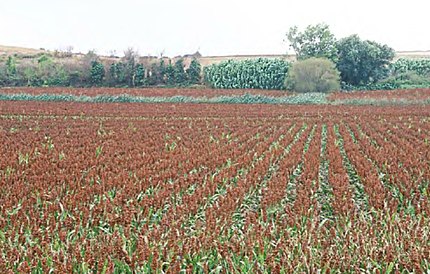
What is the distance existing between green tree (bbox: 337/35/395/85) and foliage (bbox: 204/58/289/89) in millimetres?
5716

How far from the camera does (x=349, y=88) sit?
4178cm

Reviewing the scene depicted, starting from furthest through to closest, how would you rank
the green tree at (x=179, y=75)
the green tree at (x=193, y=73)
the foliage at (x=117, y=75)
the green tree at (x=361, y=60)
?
the green tree at (x=193, y=73) → the green tree at (x=179, y=75) → the foliage at (x=117, y=75) → the green tree at (x=361, y=60)

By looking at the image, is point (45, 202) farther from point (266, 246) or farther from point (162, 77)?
point (162, 77)

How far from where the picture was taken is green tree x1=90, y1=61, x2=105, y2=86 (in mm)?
43750

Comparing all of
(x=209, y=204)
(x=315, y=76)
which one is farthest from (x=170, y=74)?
(x=209, y=204)

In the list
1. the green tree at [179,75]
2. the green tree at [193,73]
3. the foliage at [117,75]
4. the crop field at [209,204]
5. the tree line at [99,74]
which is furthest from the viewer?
the green tree at [193,73]

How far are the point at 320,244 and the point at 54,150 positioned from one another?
8.15 metres

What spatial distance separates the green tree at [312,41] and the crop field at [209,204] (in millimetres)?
34848

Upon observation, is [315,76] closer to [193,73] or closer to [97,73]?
[193,73]

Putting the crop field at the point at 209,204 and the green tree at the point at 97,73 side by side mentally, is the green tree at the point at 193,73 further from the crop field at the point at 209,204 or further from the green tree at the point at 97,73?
the crop field at the point at 209,204

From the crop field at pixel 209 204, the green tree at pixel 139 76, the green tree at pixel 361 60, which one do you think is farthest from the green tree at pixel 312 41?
the crop field at pixel 209 204

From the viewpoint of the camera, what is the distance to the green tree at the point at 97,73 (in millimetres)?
43750

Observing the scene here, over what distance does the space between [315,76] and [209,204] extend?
32601 millimetres

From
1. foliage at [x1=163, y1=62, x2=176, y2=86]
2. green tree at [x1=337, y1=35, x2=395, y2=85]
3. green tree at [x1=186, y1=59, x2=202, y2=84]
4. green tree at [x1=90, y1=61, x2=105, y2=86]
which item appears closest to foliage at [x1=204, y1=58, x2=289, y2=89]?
green tree at [x1=186, y1=59, x2=202, y2=84]
